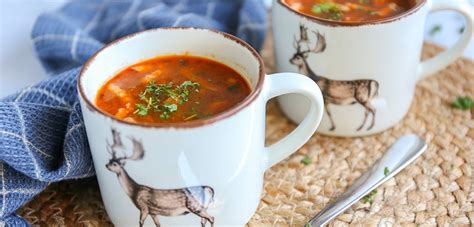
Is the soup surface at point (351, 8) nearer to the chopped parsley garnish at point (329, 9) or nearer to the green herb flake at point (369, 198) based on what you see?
the chopped parsley garnish at point (329, 9)

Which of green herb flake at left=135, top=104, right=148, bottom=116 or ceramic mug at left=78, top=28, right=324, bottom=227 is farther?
green herb flake at left=135, top=104, right=148, bottom=116

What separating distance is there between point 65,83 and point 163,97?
36 centimetres

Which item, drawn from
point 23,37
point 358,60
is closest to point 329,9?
point 358,60

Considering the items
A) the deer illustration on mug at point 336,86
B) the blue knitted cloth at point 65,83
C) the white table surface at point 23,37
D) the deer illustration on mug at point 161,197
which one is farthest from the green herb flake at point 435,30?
the deer illustration on mug at point 161,197

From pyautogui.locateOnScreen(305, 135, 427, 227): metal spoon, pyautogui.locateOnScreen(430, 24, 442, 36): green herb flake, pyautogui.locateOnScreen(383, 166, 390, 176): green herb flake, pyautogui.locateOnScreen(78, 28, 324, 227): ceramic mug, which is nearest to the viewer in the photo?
pyautogui.locateOnScreen(78, 28, 324, 227): ceramic mug

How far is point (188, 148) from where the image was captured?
1.18 metres

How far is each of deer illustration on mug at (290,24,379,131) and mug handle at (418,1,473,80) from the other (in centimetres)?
23

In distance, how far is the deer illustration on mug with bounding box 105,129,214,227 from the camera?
1254 mm

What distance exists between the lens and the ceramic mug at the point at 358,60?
60.5 inches

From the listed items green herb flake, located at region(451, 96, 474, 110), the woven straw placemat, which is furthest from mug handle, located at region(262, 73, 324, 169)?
green herb flake, located at region(451, 96, 474, 110)

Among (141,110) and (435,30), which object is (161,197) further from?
(435,30)

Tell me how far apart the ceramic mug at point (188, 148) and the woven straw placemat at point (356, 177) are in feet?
0.41

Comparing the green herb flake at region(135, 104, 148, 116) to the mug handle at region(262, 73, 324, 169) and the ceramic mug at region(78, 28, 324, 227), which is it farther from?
the mug handle at region(262, 73, 324, 169)

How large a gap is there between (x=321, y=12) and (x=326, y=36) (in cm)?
16
